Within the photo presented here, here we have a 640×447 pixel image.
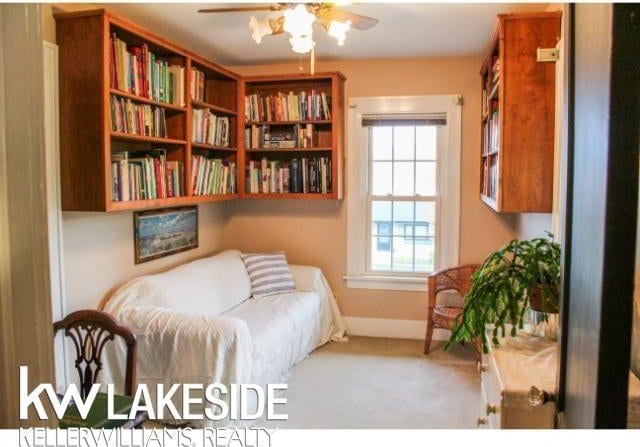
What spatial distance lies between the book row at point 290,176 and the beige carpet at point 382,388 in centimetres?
138

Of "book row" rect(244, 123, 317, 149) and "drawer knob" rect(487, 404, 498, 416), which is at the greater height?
"book row" rect(244, 123, 317, 149)

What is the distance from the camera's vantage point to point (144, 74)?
3133mm

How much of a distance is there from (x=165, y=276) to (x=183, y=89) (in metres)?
1.28

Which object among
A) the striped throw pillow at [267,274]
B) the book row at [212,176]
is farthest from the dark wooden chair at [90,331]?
the striped throw pillow at [267,274]

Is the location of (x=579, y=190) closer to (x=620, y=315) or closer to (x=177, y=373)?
(x=620, y=315)

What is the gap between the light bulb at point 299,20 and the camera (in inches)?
92.0

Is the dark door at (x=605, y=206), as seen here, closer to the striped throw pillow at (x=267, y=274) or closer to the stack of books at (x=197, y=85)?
the stack of books at (x=197, y=85)

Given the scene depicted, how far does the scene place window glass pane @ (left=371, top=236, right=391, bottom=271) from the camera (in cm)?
473

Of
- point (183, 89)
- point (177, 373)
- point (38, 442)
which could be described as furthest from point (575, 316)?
point (183, 89)

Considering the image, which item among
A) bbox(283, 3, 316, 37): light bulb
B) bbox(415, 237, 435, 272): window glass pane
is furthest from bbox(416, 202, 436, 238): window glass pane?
bbox(283, 3, 316, 37): light bulb

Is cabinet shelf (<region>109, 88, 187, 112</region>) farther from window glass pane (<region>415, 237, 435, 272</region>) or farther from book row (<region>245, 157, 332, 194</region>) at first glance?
window glass pane (<region>415, 237, 435, 272</region>)

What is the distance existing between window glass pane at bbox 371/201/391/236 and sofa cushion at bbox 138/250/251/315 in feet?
4.08

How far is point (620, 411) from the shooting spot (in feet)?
2.26

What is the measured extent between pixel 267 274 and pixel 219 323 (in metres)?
1.57
